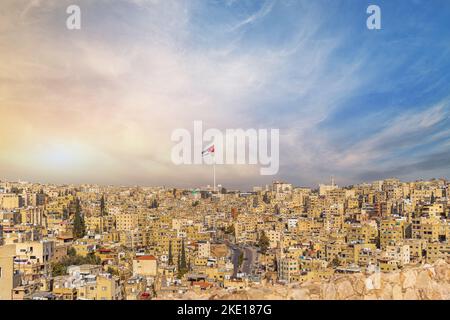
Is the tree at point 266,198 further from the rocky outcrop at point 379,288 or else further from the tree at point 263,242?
the rocky outcrop at point 379,288

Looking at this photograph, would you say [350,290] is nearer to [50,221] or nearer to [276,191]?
[50,221]

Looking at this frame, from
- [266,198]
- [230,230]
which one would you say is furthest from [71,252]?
[266,198]

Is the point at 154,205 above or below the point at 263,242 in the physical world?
above

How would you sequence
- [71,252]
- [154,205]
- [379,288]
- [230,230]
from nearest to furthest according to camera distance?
[379,288]
[71,252]
[230,230]
[154,205]

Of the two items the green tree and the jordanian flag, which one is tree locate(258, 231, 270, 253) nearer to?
the green tree

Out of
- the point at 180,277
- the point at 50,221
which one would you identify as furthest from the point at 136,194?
the point at 180,277

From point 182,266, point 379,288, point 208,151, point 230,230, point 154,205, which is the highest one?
point 208,151

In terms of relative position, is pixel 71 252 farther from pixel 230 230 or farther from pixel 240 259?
pixel 230 230
